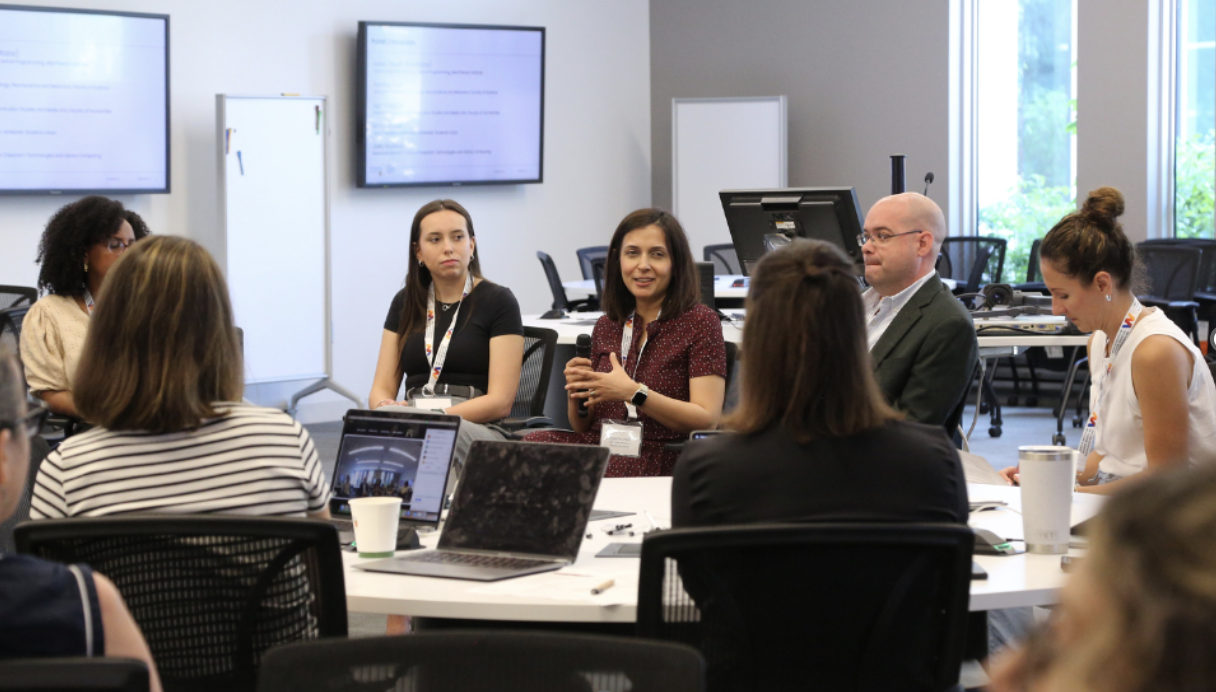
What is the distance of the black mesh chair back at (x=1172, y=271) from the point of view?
269 inches

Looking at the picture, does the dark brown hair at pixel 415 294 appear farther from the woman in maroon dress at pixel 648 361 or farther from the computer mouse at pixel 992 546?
the computer mouse at pixel 992 546

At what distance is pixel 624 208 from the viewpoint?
938 centimetres

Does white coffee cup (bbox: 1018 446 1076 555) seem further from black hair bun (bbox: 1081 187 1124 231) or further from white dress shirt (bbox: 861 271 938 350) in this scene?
white dress shirt (bbox: 861 271 938 350)

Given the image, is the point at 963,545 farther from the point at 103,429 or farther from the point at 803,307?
the point at 103,429

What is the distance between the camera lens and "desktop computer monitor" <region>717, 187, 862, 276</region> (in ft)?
14.2

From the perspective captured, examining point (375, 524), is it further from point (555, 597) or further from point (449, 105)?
point (449, 105)

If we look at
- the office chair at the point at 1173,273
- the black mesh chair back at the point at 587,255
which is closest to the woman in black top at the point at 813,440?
the office chair at the point at 1173,273

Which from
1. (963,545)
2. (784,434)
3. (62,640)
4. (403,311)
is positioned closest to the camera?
(62,640)

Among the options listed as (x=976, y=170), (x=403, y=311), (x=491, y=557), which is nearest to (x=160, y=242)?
(x=491, y=557)

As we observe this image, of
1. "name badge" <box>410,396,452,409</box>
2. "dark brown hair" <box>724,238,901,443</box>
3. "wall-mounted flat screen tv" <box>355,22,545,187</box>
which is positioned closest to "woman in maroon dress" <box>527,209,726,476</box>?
"name badge" <box>410,396,452,409</box>

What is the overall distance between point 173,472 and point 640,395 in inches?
58.7

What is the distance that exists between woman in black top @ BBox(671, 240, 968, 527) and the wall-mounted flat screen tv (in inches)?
254

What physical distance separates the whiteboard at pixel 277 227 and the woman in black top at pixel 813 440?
18.6 ft

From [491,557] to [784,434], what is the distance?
559mm
